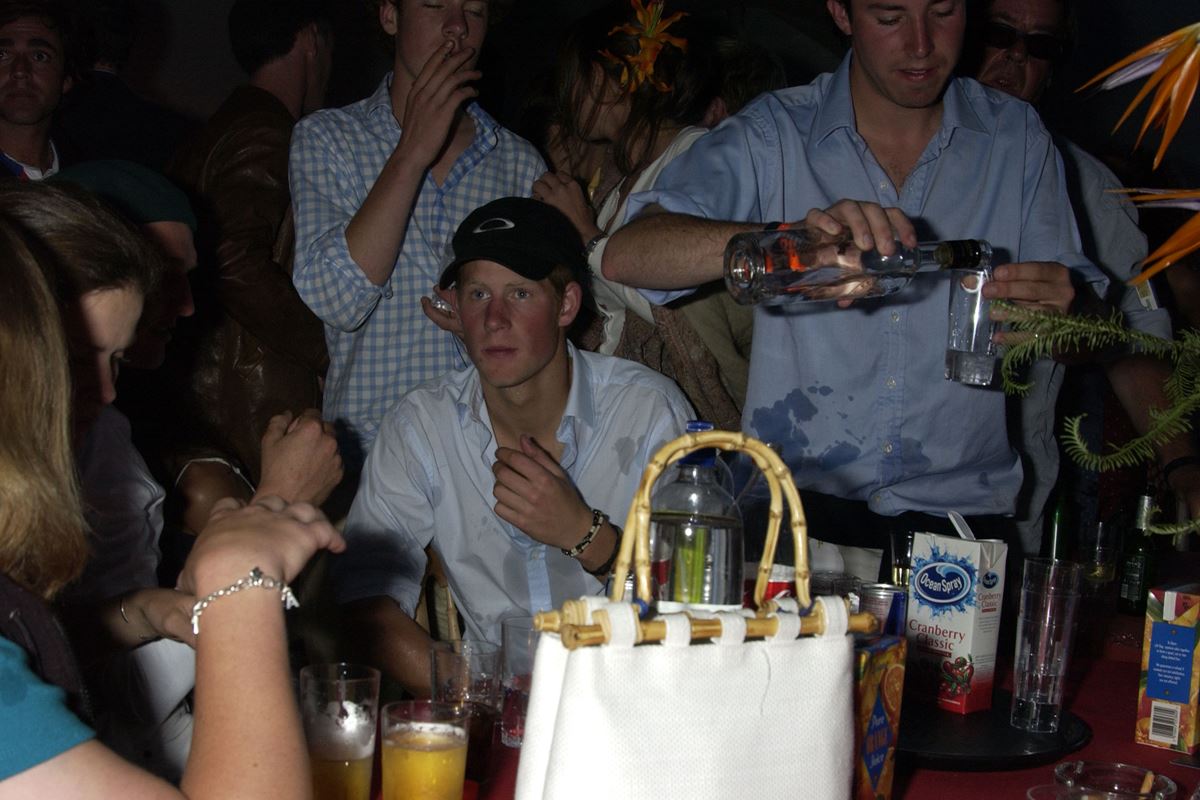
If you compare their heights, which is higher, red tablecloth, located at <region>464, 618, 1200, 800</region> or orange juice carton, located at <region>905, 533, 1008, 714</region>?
orange juice carton, located at <region>905, 533, 1008, 714</region>

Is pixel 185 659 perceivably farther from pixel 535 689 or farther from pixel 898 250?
pixel 898 250

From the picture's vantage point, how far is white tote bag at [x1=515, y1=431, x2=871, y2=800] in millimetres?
812

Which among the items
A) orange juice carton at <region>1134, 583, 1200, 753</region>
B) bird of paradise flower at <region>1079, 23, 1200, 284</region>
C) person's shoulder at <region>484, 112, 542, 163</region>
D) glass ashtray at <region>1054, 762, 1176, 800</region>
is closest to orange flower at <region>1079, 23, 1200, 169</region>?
bird of paradise flower at <region>1079, 23, 1200, 284</region>

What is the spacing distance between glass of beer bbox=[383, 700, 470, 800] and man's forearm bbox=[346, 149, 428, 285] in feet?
4.66

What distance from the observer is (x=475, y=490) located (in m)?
2.18

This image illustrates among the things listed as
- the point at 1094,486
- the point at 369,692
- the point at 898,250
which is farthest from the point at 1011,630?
the point at 1094,486

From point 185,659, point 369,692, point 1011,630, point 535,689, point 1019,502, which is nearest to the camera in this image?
point 535,689

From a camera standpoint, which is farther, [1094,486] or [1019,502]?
[1094,486]

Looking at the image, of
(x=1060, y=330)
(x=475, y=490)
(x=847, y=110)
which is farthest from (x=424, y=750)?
(x=847, y=110)

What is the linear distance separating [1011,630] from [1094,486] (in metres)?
1.37

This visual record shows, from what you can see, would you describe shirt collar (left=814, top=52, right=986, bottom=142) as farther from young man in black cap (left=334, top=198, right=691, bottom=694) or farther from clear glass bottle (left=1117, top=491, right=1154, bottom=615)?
clear glass bottle (left=1117, top=491, right=1154, bottom=615)

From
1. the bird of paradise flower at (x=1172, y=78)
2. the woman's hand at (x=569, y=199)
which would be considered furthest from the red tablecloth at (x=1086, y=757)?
the woman's hand at (x=569, y=199)

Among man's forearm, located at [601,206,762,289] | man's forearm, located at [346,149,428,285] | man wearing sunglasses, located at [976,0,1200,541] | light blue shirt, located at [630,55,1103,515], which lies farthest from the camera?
Answer: man's forearm, located at [346,149,428,285]

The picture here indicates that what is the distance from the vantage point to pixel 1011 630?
190 centimetres
